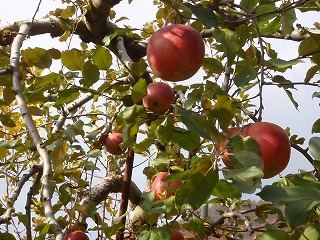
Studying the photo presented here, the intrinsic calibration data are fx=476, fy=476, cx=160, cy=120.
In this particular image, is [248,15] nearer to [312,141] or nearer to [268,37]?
[312,141]

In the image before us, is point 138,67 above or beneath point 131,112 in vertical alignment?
above

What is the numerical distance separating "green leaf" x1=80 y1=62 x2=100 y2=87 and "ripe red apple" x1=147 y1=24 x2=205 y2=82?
157 millimetres

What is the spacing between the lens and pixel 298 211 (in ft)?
2.32

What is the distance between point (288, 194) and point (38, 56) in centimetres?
77

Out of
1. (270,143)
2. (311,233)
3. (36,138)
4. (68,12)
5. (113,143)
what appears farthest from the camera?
(113,143)

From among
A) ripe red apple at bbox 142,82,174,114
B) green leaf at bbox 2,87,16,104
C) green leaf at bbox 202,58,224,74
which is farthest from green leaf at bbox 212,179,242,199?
green leaf at bbox 2,87,16,104

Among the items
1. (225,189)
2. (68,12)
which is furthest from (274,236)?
(68,12)

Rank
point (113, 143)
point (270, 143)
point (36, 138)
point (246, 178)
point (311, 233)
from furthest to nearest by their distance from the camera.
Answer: point (113, 143)
point (36, 138)
point (270, 143)
point (311, 233)
point (246, 178)

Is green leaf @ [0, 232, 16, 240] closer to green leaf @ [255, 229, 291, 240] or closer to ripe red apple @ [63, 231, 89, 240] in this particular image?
ripe red apple @ [63, 231, 89, 240]

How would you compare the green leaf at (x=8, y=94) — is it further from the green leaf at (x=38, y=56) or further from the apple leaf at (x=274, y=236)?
the apple leaf at (x=274, y=236)

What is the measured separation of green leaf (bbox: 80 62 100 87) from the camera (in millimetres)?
1058

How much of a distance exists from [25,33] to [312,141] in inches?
35.3

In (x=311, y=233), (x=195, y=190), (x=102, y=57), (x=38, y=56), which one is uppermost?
(x=38, y=56)

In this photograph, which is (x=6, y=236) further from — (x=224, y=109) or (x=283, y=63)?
(x=283, y=63)
